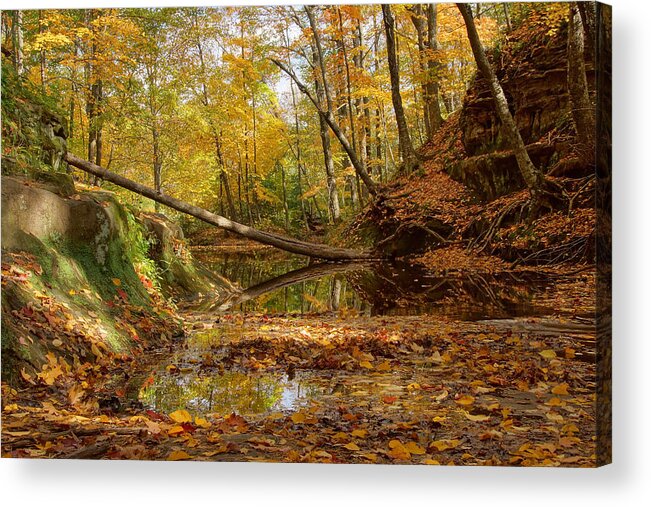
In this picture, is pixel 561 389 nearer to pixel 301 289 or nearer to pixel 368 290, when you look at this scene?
pixel 368 290

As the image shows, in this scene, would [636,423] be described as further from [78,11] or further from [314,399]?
[78,11]

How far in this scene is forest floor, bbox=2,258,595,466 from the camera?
4.19 m

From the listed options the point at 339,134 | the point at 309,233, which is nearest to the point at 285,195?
the point at 309,233

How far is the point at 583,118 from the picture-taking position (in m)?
4.33

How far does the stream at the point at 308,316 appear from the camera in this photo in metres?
4.43

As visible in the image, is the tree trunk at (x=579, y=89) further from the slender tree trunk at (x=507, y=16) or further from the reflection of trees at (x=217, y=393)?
the reflection of trees at (x=217, y=393)

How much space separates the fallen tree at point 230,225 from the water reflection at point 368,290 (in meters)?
0.09

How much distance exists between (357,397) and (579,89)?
9.33 ft

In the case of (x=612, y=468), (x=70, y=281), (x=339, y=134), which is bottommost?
(x=612, y=468)

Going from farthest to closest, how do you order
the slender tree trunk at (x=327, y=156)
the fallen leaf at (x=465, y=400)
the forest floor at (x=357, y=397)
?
1. the slender tree trunk at (x=327, y=156)
2. the fallen leaf at (x=465, y=400)
3. the forest floor at (x=357, y=397)

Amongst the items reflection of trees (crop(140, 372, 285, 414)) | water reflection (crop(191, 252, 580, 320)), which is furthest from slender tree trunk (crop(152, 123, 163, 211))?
reflection of trees (crop(140, 372, 285, 414))

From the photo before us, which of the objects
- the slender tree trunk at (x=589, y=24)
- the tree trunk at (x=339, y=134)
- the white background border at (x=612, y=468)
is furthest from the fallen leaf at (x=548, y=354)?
the slender tree trunk at (x=589, y=24)

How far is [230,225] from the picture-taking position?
500 centimetres

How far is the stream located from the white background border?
42cm
